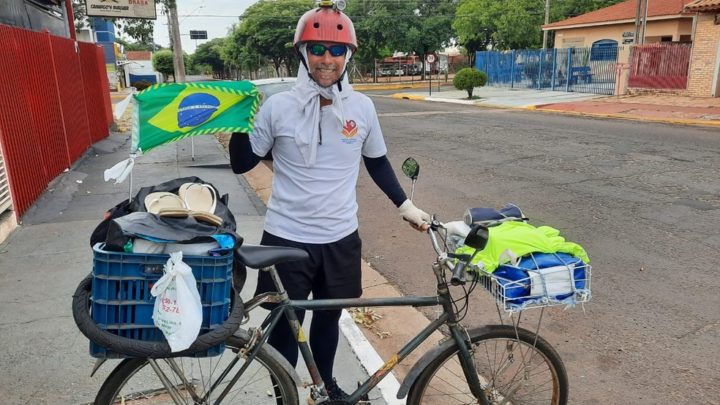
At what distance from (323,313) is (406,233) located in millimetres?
3318

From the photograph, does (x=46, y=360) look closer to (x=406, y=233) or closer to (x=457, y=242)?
(x=457, y=242)

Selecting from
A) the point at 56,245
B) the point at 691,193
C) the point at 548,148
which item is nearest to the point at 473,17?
the point at 548,148

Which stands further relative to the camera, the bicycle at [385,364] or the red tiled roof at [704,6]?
the red tiled roof at [704,6]

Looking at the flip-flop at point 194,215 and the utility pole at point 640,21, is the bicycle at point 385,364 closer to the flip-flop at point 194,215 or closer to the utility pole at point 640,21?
the flip-flop at point 194,215

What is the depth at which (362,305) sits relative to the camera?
2209 mm

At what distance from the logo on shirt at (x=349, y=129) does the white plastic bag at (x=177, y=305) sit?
95cm

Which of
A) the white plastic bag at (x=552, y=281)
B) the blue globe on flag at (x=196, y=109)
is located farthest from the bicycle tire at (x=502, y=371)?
the blue globe on flag at (x=196, y=109)

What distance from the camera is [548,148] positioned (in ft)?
35.1

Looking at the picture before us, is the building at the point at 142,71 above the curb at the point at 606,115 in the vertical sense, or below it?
above

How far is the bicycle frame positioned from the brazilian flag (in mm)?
616

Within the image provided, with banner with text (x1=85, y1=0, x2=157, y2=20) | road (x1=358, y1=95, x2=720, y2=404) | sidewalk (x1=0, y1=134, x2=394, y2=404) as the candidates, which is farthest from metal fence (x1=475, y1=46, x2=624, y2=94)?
sidewalk (x1=0, y1=134, x2=394, y2=404)

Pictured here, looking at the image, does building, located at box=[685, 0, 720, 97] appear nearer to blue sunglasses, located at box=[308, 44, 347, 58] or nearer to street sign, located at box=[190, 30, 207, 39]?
blue sunglasses, located at box=[308, 44, 347, 58]

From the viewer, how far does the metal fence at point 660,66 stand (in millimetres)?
19766

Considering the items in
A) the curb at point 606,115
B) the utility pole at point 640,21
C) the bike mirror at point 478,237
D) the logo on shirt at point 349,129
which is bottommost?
the curb at point 606,115
